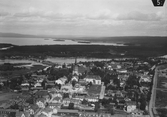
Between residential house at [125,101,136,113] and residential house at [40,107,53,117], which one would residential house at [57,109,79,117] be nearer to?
residential house at [40,107,53,117]

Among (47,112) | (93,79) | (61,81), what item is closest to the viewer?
(47,112)

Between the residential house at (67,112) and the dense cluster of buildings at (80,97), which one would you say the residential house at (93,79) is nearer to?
the dense cluster of buildings at (80,97)

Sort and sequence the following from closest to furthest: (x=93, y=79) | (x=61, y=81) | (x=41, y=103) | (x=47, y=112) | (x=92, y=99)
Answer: (x=47, y=112)
(x=41, y=103)
(x=92, y=99)
(x=61, y=81)
(x=93, y=79)

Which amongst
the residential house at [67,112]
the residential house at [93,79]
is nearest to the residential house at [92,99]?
the residential house at [67,112]

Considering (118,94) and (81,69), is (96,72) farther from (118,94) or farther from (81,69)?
(118,94)

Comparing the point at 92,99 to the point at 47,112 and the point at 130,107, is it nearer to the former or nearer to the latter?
the point at 130,107

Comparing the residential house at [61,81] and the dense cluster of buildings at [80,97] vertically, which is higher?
the residential house at [61,81]

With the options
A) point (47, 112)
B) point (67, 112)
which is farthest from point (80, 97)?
point (47, 112)

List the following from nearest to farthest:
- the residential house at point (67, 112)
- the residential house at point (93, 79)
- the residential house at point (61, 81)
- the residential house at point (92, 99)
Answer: the residential house at point (67, 112)
the residential house at point (92, 99)
the residential house at point (61, 81)
the residential house at point (93, 79)

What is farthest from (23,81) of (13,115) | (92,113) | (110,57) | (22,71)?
(110,57)

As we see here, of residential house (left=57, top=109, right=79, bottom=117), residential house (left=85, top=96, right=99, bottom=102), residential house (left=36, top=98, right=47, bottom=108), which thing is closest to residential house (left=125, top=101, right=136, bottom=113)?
residential house (left=85, top=96, right=99, bottom=102)

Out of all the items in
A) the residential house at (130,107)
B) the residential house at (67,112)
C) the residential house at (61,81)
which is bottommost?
the residential house at (130,107)
